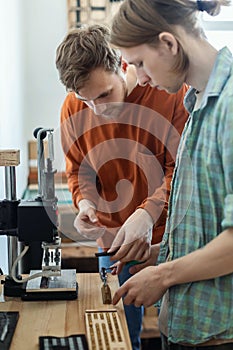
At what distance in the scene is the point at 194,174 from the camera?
1244mm

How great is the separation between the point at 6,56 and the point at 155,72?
66.1 inches

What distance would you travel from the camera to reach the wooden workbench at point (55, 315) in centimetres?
132

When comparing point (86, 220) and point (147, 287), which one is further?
point (86, 220)

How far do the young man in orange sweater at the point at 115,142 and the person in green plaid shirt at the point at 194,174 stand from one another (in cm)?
34

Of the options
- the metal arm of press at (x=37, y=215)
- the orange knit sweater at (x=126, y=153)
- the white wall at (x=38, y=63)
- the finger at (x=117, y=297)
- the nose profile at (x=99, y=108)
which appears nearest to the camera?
the finger at (x=117, y=297)

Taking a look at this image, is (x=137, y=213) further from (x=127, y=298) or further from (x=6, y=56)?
(x=6, y=56)

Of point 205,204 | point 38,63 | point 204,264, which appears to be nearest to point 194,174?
point 205,204

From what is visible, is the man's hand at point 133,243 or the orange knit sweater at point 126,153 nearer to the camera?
the man's hand at point 133,243

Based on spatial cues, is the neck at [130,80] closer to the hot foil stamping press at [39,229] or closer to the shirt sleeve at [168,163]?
the shirt sleeve at [168,163]

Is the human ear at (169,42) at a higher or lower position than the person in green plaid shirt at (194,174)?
higher

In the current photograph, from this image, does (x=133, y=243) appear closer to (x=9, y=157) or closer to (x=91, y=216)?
(x=91, y=216)

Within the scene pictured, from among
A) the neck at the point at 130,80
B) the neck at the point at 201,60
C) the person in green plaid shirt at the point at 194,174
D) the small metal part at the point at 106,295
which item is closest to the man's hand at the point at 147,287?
the person in green plaid shirt at the point at 194,174

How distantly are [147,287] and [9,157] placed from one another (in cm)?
55

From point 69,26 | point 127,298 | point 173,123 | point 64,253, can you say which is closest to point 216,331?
point 127,298
